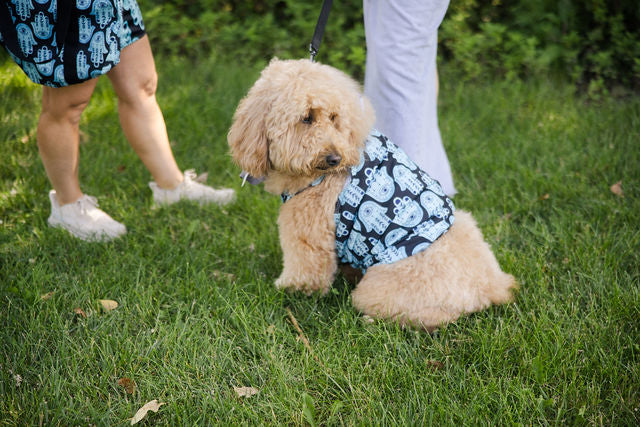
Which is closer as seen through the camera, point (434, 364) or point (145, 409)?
point (145, 409)

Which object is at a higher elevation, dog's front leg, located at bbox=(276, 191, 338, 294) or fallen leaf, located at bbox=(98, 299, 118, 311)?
dog's front leg, located at bbox=(276, 191, 338, 294)

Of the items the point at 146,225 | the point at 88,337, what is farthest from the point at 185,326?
the point at 146,225

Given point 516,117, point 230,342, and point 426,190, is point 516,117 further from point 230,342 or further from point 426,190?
point 230,342

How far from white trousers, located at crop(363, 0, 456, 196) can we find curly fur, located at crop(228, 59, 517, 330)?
538mm

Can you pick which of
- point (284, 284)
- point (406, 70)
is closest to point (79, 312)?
point (284, 284)

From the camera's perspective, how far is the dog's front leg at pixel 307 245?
7.94 ft

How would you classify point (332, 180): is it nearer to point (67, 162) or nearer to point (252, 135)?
A: point (252, 135)

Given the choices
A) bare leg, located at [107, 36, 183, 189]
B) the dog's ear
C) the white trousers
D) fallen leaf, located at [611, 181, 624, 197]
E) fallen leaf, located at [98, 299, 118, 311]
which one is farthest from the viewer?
fallen leaf, located at [611, 181, 624, 197]

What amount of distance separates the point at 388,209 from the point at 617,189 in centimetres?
208

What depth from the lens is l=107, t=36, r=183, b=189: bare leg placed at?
2.95 m

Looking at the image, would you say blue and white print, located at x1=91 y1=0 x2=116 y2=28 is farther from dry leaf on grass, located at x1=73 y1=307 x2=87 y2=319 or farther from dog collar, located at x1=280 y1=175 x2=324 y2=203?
dry leaf on grass, located at x1=73 y1=307 x2=87 y2=319

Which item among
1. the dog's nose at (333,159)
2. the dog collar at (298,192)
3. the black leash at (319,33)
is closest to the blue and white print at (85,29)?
the black leash at (319,33)

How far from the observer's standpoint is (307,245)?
2.47 metres

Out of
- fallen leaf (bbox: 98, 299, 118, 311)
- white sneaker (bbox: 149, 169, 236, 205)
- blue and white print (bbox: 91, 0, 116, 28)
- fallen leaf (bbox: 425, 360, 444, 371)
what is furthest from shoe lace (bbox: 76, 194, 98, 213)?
fallen leaf (bbox: 425, 360, 444, 371)
